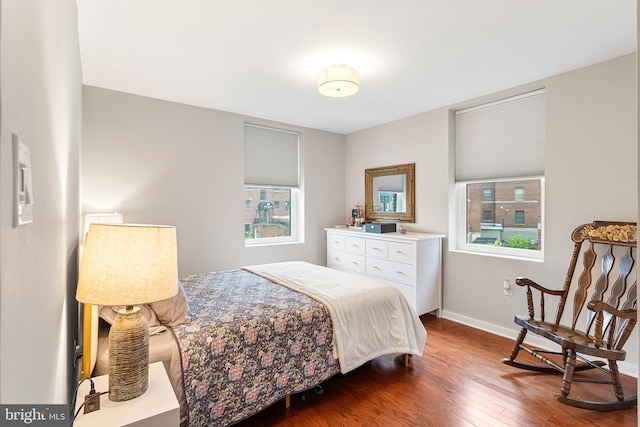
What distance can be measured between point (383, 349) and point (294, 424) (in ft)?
2.65

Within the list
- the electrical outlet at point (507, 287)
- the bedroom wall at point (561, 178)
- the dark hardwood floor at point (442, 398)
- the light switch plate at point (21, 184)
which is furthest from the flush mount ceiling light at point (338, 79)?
the electrical outlet at point (507, 287)

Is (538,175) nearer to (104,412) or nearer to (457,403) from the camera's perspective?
(457,403)

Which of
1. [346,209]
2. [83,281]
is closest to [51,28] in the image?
[83,281]

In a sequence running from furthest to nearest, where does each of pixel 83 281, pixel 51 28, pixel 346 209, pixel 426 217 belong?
pixel 346 209 → pixel 426 217 → pixel 83 281 → pixel 51 28

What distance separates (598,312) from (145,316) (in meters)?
2.81

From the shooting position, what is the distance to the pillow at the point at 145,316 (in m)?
1.69

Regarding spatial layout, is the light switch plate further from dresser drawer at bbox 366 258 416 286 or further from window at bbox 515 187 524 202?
window at bbox 515 187 524 202

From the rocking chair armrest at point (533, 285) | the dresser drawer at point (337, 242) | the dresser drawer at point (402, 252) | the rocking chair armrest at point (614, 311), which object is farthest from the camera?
the dresser drawer at point (337, 242)

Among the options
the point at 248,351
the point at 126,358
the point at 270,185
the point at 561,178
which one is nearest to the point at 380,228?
the point at 270,185

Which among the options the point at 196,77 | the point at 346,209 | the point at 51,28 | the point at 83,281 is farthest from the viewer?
the point at 346,209

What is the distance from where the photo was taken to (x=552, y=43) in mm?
2252

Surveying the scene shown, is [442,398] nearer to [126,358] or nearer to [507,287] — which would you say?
[507,287]

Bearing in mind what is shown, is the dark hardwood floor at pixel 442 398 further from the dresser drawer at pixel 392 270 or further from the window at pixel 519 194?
the window at pixel 519 194

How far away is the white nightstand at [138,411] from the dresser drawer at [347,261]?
9.59 feet
